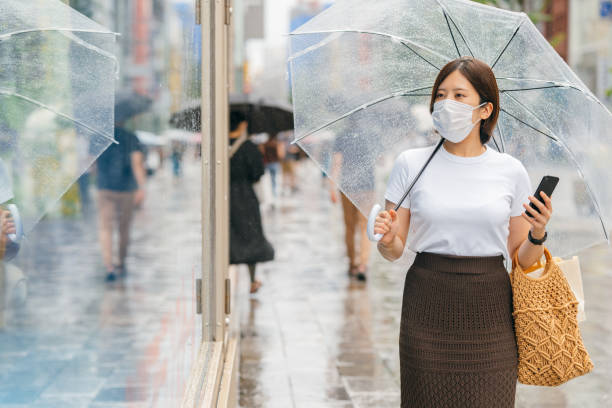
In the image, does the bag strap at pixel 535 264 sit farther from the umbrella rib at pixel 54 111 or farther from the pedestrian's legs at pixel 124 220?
the pedestrian's legs at pixel 124 220

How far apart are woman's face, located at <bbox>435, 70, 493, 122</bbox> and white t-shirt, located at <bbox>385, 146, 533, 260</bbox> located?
0.64 feet

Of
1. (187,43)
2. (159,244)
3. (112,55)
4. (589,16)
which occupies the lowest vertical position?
(159,244)

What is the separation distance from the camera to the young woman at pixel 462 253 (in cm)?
307

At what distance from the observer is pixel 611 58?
1711 inches

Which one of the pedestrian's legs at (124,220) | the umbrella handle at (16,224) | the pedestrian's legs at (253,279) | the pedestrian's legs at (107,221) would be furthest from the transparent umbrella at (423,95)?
the pedestrian's legs at (124,220)

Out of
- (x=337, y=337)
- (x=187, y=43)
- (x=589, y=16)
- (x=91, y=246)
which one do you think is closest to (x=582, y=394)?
(x=337, y=337)

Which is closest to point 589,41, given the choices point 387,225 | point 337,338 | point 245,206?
point 245,206

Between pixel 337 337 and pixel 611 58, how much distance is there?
133ft

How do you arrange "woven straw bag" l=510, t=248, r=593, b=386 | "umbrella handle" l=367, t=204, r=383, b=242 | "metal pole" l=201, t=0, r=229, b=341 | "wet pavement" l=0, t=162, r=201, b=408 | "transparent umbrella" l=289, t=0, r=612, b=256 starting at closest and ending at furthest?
"umbrella handle" l=367, t=204, r=383, b=242 < "woven straw bag" l=510, t=248, r=593, b=386 < "transparent umbrella" l=289, t=0, r=612, b=256 < "wet pavement" l=0, t=162, r=201, b=408 < "metal pole" l=201, t=0, r=229, b=341

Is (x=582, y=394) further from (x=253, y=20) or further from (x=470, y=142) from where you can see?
(x=253, y=20)

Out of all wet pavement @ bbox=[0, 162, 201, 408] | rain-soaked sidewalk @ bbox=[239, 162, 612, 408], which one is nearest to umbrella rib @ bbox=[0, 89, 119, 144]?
wet pavement @ bbox=[0, 162, 201, 408]

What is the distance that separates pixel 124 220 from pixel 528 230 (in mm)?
6961

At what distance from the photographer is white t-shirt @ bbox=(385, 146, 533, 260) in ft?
10.1

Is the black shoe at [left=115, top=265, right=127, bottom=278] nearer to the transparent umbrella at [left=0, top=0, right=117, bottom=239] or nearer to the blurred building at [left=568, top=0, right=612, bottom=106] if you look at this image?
the transparent umbrella at [left=0, top=0, right=117, bottom=239]
